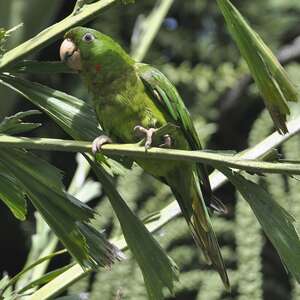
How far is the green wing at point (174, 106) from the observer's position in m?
1.24

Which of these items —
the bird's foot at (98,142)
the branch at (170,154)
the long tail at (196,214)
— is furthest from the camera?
the long tail at (196,214)

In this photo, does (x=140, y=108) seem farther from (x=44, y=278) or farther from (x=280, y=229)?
(x=280, y=229)

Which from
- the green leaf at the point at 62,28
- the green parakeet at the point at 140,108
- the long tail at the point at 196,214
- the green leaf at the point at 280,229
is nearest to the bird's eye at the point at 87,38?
the green parakeet at the point at 140,108

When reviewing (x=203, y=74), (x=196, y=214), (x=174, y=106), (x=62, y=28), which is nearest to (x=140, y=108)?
(x=174, y=106)

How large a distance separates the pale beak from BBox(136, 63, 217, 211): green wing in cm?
11

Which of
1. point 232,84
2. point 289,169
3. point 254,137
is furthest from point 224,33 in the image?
point 289,169

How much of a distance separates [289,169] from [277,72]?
115mm

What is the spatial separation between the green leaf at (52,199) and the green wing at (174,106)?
14.5 inches

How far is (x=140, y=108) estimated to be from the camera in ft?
4.13

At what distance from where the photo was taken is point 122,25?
118 inches

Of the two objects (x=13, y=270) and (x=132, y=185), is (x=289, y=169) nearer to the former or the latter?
(x=132, y=185)

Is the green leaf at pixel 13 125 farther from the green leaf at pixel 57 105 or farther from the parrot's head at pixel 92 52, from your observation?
the parrot's head at pixel 92 52

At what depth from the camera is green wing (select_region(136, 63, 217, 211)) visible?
1.24 metres

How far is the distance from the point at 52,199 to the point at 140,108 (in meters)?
0.39
